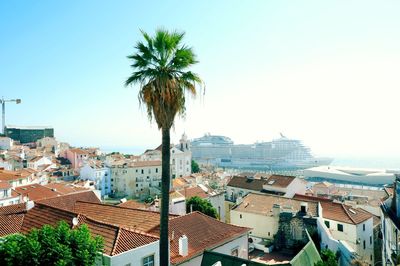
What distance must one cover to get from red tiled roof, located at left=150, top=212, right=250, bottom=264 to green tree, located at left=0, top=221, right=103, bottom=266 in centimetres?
600

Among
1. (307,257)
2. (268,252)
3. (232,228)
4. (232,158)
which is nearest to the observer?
(307,257)

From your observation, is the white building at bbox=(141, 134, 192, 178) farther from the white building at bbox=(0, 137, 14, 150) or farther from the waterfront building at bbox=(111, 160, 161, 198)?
the white building at bbox=(0, 137, 14, 150)

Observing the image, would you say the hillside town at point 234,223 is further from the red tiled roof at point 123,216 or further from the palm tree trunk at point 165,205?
the palm tree trunk at point 165,205

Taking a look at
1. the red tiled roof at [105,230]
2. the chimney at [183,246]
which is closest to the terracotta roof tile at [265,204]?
the chimney at [183,246]

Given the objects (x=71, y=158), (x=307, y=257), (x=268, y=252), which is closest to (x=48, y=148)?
(x=71, y=158)

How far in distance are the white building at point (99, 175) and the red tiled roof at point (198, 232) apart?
211 ft

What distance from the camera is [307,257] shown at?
1930 cm

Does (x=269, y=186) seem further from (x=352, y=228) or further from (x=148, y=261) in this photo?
(x=148, y=261)

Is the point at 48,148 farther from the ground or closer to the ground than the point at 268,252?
farther from the ground

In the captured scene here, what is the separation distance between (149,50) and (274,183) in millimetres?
44643

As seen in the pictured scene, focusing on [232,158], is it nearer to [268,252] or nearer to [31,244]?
[268,252]

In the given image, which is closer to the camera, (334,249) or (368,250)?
(334,249)

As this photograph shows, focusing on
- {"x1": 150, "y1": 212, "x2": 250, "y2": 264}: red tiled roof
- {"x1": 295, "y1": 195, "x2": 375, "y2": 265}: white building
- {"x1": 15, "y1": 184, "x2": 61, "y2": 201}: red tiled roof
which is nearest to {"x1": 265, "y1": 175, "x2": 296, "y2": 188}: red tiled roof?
{"x1": 295, "y1": 195, "x2": 375, "y2": 265}: white building

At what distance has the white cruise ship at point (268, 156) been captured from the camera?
169000 millimetres
